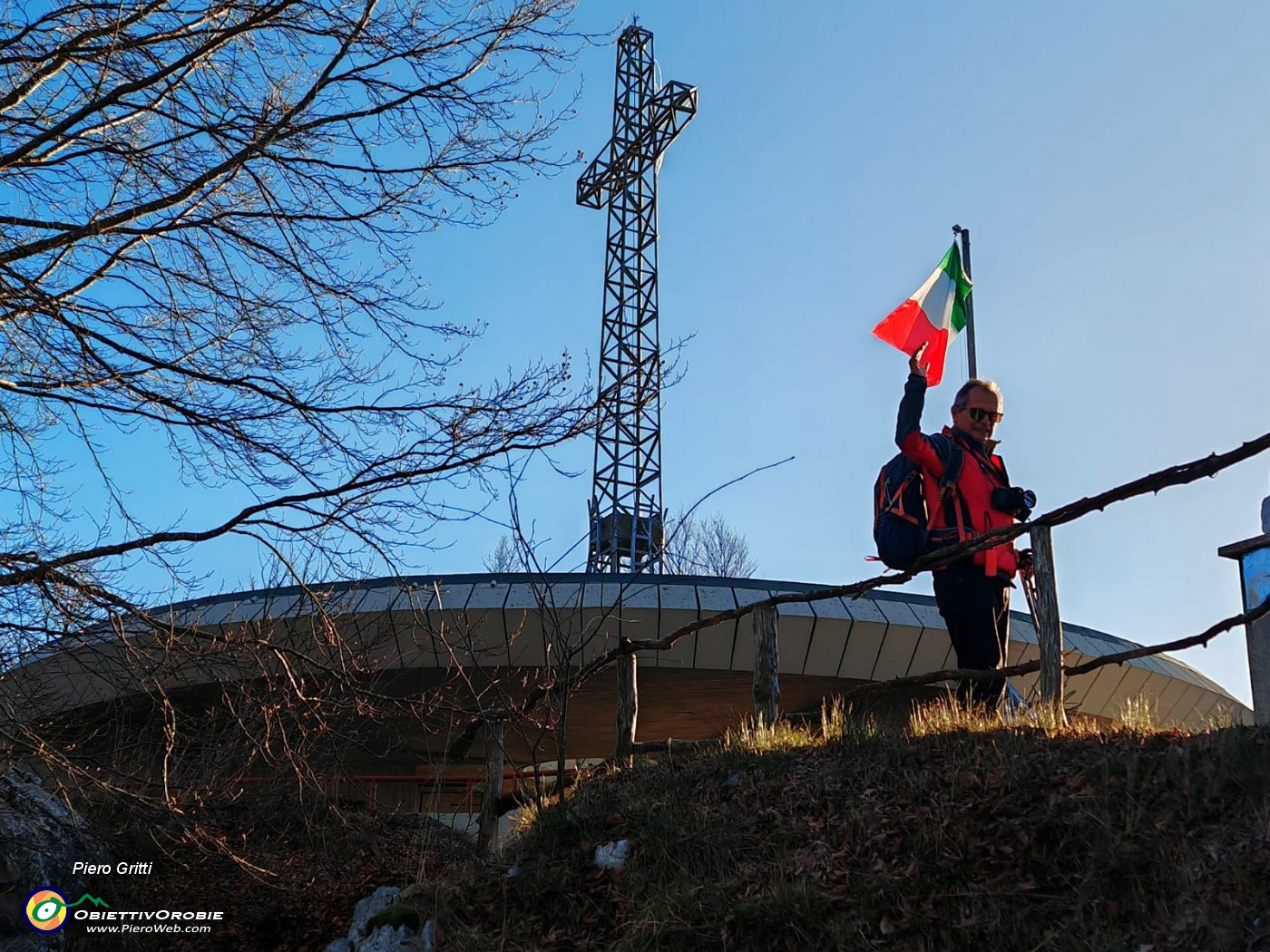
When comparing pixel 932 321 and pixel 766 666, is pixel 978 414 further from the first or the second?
pixel 766 666

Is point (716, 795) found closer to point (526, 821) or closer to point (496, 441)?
point (526, 821)

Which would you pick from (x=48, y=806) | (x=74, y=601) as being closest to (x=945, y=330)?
(x=74, y=601)

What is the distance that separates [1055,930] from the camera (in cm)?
423

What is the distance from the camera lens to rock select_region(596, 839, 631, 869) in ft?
18.6

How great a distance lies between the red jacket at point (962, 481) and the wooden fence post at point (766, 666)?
3.93 ft

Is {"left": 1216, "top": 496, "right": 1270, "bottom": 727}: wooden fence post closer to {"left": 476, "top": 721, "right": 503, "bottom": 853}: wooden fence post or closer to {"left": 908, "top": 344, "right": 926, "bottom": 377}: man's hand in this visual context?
{"left": 908, "top": 344, "right": 926, "bottom": 377}: man's hand

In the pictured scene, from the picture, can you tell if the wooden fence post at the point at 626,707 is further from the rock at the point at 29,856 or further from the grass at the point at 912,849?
the rock at the point at 29,856

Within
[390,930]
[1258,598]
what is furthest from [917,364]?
[390,930]

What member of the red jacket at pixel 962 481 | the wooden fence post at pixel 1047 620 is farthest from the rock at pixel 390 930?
the red jacket at pixel 962 481

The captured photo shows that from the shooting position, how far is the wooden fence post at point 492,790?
7065mm

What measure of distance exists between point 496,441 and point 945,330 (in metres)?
3.52

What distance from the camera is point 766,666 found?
7031mm

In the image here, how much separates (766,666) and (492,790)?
1.86 m
